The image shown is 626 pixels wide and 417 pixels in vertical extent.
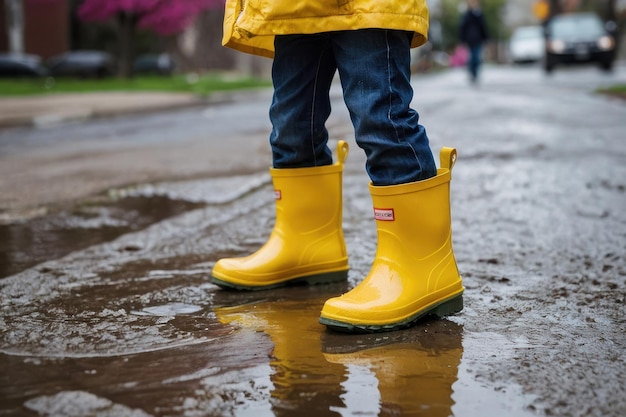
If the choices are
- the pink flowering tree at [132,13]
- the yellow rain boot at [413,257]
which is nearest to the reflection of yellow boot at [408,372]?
the yellow rain boot at [413,257]

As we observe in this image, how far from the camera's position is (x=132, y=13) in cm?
2766

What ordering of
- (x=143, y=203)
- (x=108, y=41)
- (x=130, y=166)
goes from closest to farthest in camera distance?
(x=143, y=203), (x=130, y=166), (x=108, y=41)

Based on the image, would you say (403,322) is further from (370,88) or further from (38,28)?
(38,28)

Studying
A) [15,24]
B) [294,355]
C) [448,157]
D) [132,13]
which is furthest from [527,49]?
[294,355]

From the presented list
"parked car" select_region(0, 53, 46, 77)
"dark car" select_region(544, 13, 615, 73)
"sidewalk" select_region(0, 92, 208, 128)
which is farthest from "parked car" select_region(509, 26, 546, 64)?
"sidewalk" select_region(0, 92, 208, 128)

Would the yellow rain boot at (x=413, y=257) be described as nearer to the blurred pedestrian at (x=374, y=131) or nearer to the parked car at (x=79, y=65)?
the blurred pedestrian at (x=374, y=131)

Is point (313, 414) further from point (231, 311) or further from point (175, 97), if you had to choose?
point (175, 97)

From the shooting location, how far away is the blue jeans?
2.07 metres

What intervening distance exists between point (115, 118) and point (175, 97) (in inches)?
144

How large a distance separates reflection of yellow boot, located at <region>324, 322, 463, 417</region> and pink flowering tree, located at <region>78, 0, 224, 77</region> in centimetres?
2477

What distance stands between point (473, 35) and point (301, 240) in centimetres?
1575

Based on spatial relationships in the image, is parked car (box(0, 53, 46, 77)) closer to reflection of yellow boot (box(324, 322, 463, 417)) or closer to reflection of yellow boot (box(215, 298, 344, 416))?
reflection of yellow boot (box(215, 298, 344, 416))

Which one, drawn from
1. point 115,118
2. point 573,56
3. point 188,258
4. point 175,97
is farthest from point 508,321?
point 573,56

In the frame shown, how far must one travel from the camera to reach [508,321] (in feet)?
6.93
